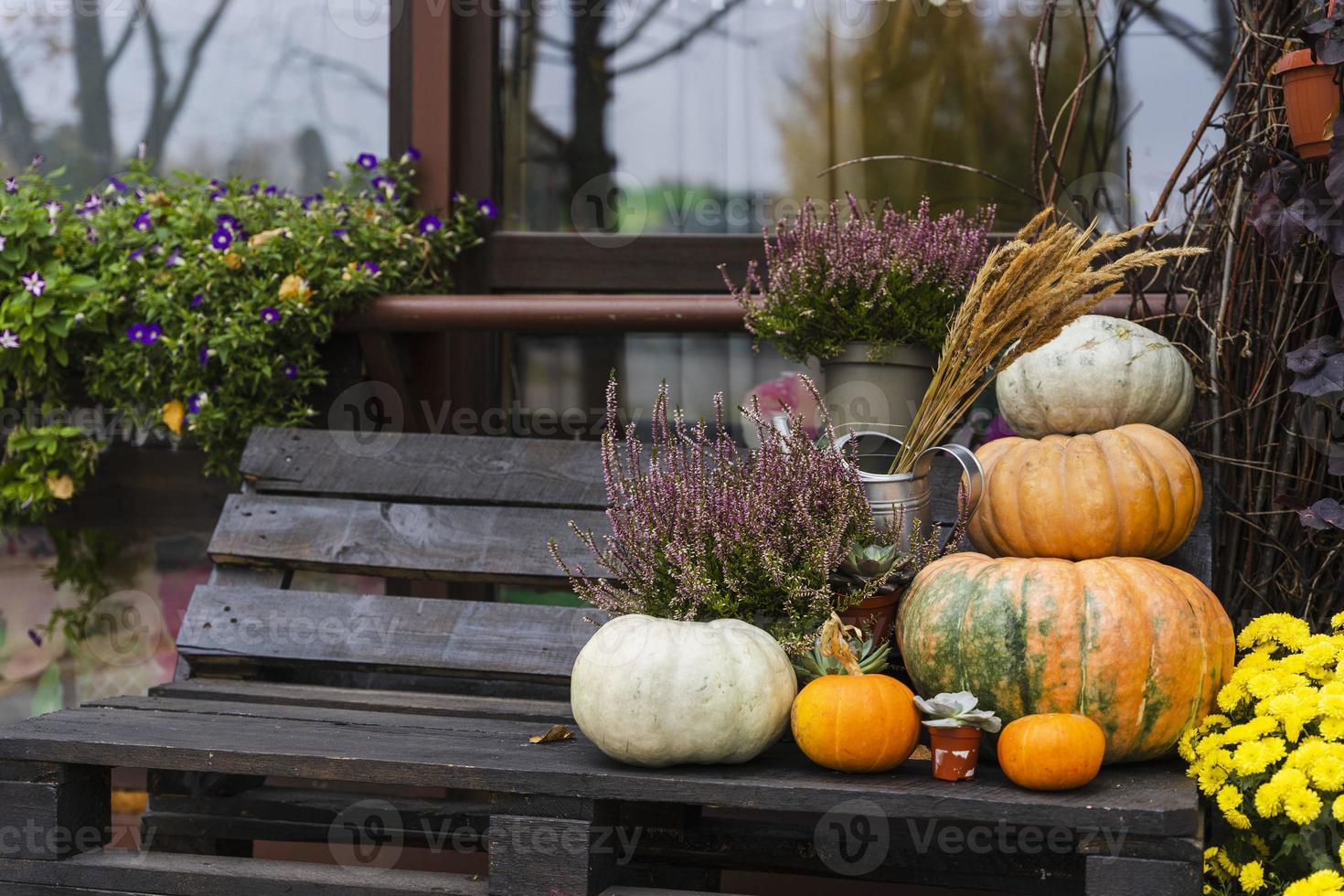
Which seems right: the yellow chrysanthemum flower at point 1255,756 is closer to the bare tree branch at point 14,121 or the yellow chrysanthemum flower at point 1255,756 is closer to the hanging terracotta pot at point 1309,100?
the hanging terracotta pot at point 1309,100

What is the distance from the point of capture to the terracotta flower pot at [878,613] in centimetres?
192

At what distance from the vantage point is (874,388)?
89.7 inches

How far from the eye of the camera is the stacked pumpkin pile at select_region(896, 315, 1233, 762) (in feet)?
A: 5.56

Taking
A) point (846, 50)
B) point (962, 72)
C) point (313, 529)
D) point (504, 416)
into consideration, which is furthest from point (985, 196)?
point (313, 529)

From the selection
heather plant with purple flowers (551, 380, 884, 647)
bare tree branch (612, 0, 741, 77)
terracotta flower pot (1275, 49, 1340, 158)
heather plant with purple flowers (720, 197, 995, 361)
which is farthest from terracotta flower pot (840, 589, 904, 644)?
bare tree branch (612, 0, 741, 77)

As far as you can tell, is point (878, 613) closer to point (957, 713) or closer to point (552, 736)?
point (957, 713)

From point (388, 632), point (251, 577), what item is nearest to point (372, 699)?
point (388, 632)

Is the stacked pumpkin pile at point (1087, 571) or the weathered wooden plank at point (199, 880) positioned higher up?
the stacked pumpkin pile at point (1087, 571)

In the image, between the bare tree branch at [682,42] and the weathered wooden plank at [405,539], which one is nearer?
the weathered wooden plank at [405,539]

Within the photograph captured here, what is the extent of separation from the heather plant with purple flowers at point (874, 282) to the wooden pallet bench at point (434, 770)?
0.55 m

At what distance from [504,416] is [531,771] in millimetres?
1591

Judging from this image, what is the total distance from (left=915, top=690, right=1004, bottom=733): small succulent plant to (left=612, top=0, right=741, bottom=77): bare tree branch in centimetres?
201

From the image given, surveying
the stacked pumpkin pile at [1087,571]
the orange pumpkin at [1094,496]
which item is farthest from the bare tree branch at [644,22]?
the orange pumpkin at [1094,496]

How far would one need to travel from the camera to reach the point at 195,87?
3.21 m
